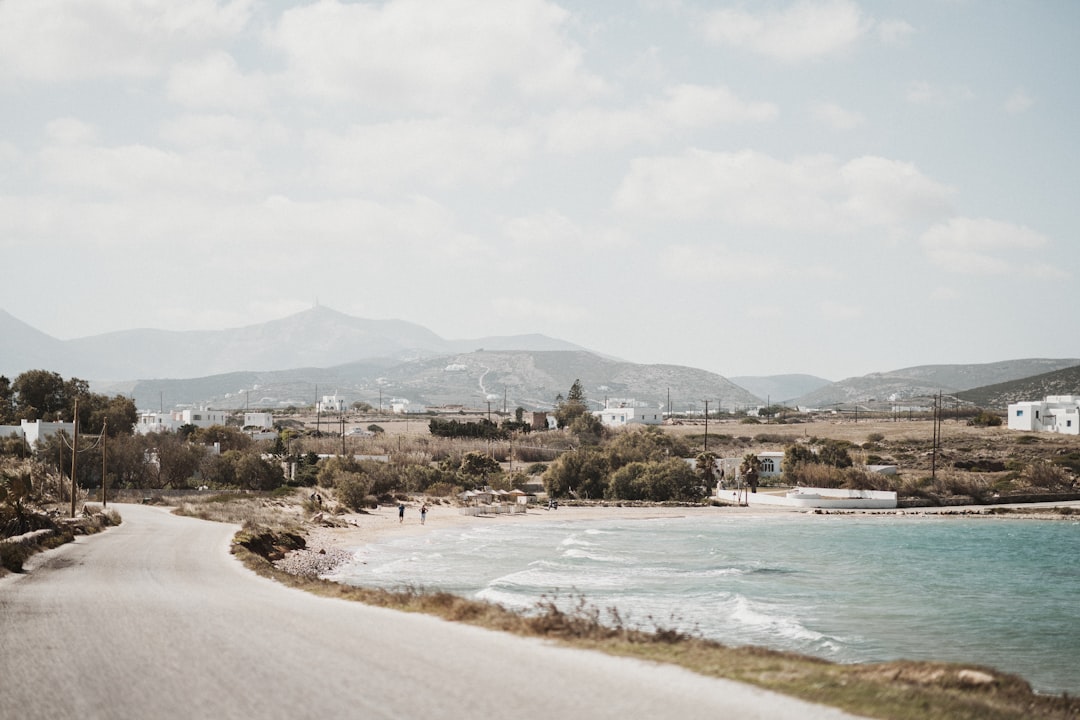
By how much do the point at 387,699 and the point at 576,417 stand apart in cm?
12434

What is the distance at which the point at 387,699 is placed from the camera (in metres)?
9.55

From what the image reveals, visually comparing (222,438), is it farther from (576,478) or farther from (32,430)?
(576,478)

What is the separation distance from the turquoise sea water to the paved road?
25.2 ft

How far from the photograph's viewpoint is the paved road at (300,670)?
30.6ft

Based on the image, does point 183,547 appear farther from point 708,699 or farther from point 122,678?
point 708,699

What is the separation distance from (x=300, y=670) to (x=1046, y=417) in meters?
120

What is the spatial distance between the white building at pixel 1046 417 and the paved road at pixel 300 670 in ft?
365

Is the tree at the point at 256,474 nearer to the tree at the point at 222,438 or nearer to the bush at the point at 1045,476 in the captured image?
the tree at the point at 222,438

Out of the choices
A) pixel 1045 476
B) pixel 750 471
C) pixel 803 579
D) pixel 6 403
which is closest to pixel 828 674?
pixel 803 579

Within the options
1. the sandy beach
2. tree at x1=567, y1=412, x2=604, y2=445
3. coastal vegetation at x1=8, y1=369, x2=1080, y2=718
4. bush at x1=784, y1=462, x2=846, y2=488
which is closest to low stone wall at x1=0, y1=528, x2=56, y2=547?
coastal vegetation at x1=8, y1=369, x2=1080, y2=718

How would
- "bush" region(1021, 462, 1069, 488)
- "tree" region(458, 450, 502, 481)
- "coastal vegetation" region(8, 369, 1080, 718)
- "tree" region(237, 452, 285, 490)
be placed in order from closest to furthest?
"coastal vegetation" region(8, 369, 1080, 718) < "tree" region(237, 452, 285, 490) < "bush" region(1021, 462, 1069, 488) < "tree" region(458, 450, 502, 481)

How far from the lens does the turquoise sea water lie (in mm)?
24828

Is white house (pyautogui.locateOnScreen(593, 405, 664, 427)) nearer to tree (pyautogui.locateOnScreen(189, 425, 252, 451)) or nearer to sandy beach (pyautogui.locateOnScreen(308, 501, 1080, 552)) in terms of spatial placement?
tree (pyautogui.locateOnScreen(189, 425, 252, 451))

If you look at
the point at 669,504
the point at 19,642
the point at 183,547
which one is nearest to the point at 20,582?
the point at 19,642
